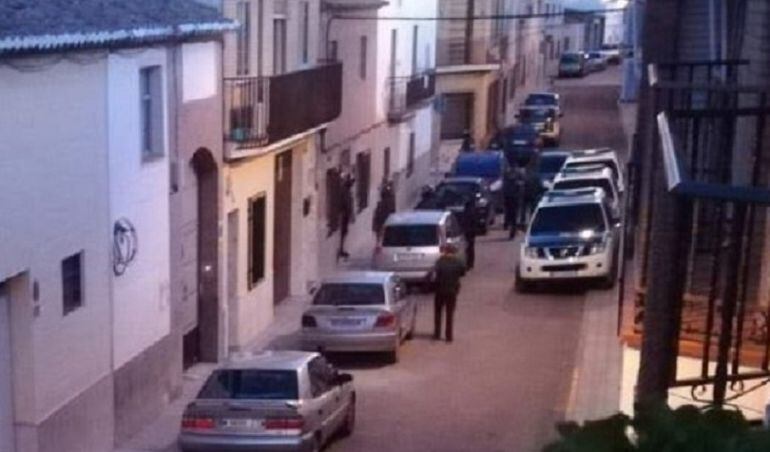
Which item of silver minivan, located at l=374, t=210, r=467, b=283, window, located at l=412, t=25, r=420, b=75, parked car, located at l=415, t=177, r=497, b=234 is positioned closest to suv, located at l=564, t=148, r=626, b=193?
parked car, located at l=415, t=177, r=497, b=234

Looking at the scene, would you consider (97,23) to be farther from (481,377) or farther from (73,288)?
(481,377)

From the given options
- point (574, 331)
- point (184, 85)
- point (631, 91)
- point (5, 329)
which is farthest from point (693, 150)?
point (631, 91)

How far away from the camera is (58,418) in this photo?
656 inches

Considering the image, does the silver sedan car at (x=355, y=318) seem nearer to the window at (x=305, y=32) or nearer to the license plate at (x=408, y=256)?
the license plate at (x=408, y=256)

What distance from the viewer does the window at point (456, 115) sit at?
6006 centimetres

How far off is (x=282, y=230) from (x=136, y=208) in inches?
379

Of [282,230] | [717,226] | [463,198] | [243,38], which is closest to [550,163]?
[463,198]

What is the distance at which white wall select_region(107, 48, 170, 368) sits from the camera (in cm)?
1859

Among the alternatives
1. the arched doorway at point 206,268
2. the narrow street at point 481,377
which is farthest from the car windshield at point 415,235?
the arched doorway at point 206,268

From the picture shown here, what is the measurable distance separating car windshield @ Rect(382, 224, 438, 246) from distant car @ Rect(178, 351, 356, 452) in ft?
41.5

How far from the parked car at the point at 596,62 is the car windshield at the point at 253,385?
77697 millimetres

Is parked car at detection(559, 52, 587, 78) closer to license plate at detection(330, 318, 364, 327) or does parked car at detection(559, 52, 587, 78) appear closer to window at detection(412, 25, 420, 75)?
window at detection(412, 25, 420, 75)

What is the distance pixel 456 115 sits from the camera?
61.4 m

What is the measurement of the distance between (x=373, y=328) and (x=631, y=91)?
36600mm
